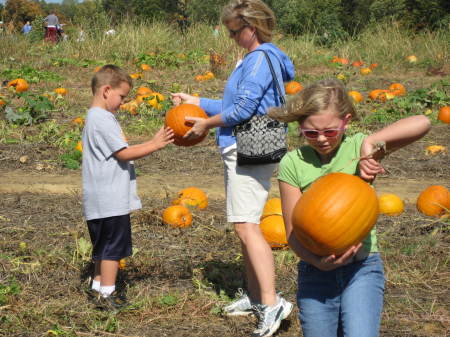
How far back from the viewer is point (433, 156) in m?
7.95

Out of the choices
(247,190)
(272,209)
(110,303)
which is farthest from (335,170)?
(272,209)

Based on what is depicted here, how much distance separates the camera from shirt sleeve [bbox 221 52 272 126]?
374cm

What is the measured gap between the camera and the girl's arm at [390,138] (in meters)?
2.54

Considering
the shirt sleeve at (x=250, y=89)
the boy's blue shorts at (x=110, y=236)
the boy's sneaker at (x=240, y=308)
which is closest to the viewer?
the shirt sleeve at (x=250, y=89)

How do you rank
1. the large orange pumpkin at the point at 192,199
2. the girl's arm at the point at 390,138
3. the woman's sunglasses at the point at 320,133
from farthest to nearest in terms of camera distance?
1. the large orange pumpkin at the point at 192,199
2. the woman's sunglasses at the point at 320,133
3. the girl's arm at the point at 390,138

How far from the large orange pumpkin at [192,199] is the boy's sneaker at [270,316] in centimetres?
222

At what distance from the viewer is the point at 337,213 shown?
101 inches

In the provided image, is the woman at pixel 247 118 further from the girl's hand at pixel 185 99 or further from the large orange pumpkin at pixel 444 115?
the large orange pumpkin at pixel 444 115

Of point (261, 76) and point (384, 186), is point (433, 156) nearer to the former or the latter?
A: point (384, 186)

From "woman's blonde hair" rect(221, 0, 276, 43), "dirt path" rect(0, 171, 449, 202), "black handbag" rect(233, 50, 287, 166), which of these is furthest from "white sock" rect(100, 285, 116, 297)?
"dirt path" rect(0, 171, 449, 202)

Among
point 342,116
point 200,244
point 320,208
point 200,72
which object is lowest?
point 200,72

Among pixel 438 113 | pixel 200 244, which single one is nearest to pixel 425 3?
pixel 438 113

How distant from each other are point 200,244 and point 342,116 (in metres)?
2.79

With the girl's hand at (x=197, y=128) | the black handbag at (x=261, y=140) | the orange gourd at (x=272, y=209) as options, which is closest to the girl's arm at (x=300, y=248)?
the black handbag at (x=261, y=140)
